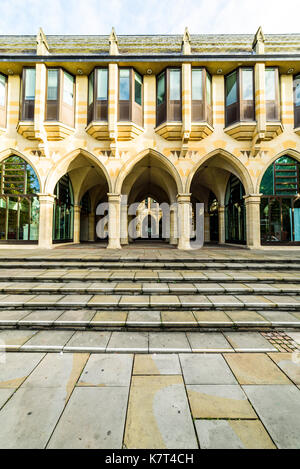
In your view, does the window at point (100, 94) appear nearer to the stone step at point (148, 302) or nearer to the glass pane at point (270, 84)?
the glass pane at point (270, 84)

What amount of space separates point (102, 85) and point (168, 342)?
1368 centimetres

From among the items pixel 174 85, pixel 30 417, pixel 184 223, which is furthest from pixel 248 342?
pixel 174 85

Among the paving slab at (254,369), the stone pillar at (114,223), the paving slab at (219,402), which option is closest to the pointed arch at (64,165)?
the stone pillar at (114,223)

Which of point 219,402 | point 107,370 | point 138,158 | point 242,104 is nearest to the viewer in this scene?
point 219,402

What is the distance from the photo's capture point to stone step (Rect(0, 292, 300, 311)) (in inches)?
161

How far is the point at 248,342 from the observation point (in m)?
3.09

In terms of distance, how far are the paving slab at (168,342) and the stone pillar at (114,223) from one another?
28.6 feet

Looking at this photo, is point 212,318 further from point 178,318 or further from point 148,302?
point 148,302

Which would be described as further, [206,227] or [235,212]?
[206,227]

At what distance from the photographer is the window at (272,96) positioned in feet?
37.6

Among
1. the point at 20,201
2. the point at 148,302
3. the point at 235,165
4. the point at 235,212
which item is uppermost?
the point at 235,165

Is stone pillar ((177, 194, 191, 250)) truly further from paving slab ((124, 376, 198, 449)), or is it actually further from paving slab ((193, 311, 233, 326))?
paving slab ((124, 376, 198, 449))

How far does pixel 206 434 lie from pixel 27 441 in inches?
57.6

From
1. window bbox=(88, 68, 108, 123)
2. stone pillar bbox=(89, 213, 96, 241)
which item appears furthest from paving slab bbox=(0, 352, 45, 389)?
stone pillar bbox=(89, 213, 96, 241)
